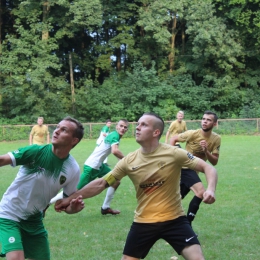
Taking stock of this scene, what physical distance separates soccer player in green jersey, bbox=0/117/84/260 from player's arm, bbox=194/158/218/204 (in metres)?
1.19

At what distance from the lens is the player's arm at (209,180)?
12.2 ft

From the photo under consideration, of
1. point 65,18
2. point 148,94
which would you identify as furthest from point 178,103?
point 65,18

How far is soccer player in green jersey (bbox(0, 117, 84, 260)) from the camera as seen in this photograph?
13.4ft

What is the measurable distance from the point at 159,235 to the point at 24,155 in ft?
4.93

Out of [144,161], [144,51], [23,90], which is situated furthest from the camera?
[144,51]

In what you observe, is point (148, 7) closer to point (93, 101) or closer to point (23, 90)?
point (93, 101)

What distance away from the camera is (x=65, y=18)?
38562 mm

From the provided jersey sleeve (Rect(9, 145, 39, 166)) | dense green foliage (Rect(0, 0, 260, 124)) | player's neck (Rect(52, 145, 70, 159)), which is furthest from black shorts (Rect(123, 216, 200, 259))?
dense green foliage (Rect(0, 0, 260, 124))

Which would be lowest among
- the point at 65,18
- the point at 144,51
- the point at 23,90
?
the point at 23,90

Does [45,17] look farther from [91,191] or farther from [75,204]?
[75,204]

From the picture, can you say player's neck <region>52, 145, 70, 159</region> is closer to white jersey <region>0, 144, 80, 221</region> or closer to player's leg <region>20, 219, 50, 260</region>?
white jersey <region>0, 144, 80, 221</region>

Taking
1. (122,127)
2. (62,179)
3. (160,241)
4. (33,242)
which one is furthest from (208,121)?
(33,242)

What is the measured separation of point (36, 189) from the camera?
13.5ft

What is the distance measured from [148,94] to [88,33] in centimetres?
1177
